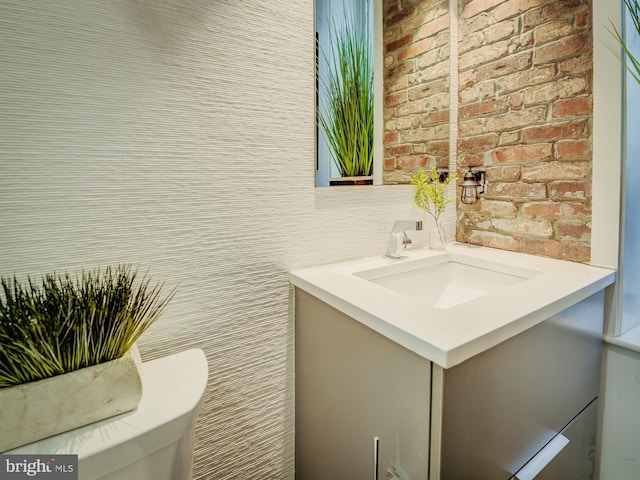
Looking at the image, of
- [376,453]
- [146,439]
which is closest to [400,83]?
[376,453]

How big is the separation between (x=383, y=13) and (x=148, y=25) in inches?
33.1

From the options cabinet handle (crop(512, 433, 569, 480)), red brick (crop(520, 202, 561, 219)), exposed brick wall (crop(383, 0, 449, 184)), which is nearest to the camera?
cabinet handle (crop(512, 433, 569, 480))

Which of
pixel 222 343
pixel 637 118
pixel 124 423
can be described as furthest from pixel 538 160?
pixel 124 423

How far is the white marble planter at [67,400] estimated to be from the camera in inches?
21.1

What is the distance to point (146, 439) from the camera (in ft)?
1.97

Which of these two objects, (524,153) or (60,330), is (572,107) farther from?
(60,330)

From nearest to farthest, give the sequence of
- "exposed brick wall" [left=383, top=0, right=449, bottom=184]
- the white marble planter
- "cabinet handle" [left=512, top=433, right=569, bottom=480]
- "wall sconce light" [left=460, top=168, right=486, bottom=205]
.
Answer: the white marble planter < "cabinet handle" [left=512, top=433, right=569, bottom=480] < "exposed brick wall" [left=383, top=0, right=449, bottom=184] < "wall sconce light" [left=460, top=168, right=486, bottom=205]

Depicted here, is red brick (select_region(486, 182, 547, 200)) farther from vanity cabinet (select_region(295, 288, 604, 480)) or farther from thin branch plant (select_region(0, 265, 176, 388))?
thin branch plant (select_region(0, 265, 176, 388))

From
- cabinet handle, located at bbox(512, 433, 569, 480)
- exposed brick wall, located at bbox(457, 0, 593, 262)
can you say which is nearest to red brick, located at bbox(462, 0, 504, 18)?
exposed brick wall, located at bbox(457, 0, 593, 262)

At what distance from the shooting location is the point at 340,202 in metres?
1.17

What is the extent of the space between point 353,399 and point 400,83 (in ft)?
3.69

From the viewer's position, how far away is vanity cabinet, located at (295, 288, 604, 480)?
2.03 ft

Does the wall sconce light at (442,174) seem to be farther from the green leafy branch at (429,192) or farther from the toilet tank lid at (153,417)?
the toilet tank lid at (153,417)

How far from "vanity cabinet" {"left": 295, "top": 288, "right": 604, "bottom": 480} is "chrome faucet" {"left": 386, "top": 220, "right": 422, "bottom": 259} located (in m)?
0.37
